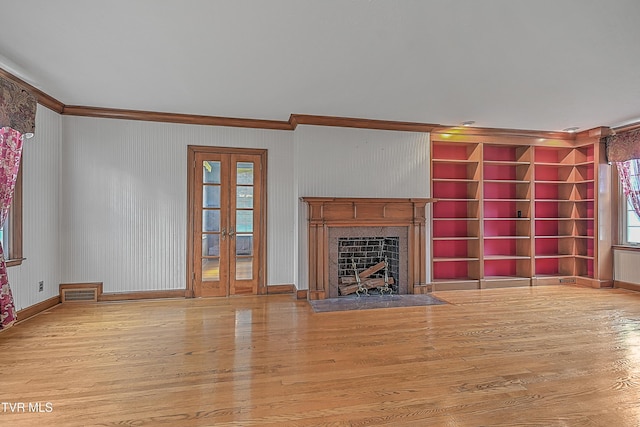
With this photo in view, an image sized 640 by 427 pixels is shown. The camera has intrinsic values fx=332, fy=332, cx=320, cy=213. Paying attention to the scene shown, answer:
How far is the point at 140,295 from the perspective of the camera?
A: 15.1ft

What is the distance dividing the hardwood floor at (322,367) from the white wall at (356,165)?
174 cm

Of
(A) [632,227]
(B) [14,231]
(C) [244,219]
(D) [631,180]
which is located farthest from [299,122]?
(A) [632,227]

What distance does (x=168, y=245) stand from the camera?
4.70 m

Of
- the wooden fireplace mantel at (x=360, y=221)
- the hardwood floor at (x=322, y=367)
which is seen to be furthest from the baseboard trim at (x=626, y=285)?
the wooden fireplace mantel at (x=360, y=221)

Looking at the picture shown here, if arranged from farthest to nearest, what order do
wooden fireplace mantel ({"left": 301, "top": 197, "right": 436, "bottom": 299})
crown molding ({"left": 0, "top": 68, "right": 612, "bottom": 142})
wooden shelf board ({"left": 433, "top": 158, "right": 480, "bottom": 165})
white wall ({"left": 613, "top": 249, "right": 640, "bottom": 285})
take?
wooden shelf board ({"left": 433, "top": 158, "right": 480, "bottom": 165}) → white wall ({"left": 613, "top": 249, "right": 640, "bottom": 285}) → wooden fireplace mantel ({"left": 301, "top": 197, "right": 436, "bottom": 299}) → crown molding ({"left": 0, "top": 68, "right": 612, "bottom": 142})

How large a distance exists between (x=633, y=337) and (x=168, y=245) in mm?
5450

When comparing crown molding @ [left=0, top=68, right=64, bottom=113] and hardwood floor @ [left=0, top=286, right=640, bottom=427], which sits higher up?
crown molding @ [left=0, top=68, right=64, bottom=113]

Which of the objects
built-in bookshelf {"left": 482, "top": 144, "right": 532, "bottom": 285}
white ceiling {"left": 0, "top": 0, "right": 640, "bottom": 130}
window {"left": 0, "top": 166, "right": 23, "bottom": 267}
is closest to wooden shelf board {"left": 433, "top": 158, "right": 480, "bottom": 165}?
built-in bookshelf {"left": 482, "top": 144, "right": 532, "bottom": 285}

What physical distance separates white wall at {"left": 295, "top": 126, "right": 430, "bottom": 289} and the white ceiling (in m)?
0.56

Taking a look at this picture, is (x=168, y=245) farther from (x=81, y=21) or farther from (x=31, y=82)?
(x=81, y=21)

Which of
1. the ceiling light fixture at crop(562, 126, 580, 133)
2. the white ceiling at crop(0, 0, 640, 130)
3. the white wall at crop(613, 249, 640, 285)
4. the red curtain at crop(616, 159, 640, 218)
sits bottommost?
the white wall at crop(613, 249, 640, 285)

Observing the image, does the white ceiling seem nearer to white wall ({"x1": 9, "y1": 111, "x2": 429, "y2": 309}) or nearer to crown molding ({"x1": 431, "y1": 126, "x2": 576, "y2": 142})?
white wall ({"x1": 9, "y1": 111, "x2": 429, "y2": 309})

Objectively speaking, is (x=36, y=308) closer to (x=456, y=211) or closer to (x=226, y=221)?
(x=226, y=221)

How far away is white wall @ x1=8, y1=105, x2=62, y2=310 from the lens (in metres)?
3.72
